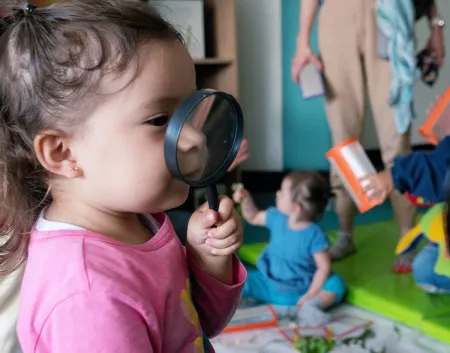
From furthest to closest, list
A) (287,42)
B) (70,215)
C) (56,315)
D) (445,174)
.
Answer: (287,42) < (445,174) < (70,215) < (56,315)

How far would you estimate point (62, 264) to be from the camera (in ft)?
1.95

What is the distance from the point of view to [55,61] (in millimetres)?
610

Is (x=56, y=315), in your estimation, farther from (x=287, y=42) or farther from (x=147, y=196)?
(x=287, y=42)

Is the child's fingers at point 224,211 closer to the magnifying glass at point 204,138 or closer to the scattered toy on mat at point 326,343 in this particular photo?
the magnifying glass at point 204,138

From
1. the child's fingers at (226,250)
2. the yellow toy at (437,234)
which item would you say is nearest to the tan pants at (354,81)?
the yellow toy at (437,234)

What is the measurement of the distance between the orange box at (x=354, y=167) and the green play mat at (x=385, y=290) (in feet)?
0.92

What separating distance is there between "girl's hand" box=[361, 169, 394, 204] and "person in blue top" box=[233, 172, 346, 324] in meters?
0.16

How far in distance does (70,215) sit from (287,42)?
272 cm

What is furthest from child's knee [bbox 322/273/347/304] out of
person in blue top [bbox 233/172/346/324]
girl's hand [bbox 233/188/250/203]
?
girl's hand [bbox 233/188/250/203]

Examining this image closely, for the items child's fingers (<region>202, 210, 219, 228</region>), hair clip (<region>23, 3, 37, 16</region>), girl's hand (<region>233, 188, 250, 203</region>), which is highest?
hair clip (<region>23, 3, 37, 16</region>)

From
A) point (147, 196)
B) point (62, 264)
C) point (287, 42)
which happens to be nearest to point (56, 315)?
point (62, 264)

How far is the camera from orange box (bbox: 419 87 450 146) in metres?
1.82

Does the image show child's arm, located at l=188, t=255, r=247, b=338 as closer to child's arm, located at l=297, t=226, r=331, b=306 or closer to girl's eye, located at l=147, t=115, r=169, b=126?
girl's eye, located at l=147, t=115, r=169, b=126

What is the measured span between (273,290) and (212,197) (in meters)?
1.33
